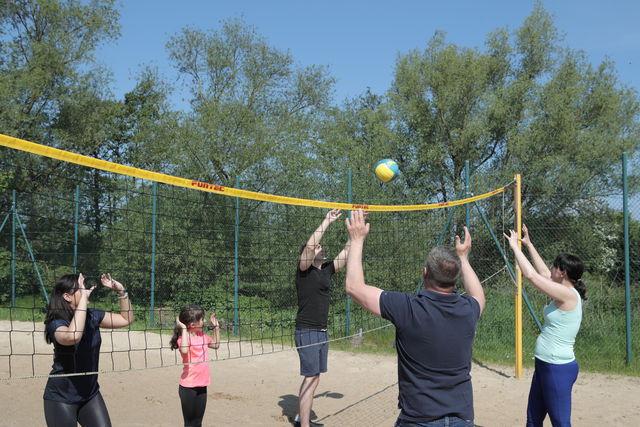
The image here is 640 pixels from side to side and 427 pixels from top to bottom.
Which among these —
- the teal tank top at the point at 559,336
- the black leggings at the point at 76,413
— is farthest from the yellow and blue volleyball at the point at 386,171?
the black leggings at the point at 76,413

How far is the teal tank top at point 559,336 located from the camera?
3.81m

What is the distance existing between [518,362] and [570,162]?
10.6 meters

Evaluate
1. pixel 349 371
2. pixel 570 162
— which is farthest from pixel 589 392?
pixel 570 162

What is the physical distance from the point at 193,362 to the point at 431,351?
7.15ft

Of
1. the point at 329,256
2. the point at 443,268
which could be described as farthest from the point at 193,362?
the point at 329,256

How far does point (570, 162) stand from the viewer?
16.1 m

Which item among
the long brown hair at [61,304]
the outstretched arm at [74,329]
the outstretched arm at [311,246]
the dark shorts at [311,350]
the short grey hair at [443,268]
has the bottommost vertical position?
the dark shorts at [311,350]

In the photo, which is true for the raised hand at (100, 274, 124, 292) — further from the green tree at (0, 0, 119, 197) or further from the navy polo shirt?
the green tree at (0, 0, 119, 197)

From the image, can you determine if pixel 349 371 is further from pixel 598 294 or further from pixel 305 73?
pixel 305 73

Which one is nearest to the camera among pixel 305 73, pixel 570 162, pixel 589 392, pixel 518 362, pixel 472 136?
pixel 589 392

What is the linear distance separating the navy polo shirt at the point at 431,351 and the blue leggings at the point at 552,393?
4.81 feet

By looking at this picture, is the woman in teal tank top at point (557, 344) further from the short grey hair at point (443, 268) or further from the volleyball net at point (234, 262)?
the volleyball net at point (234, 262)

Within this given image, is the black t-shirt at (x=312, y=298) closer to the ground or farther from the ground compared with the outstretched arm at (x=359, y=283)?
closer to the ground

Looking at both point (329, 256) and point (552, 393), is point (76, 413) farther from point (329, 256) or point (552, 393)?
point (329, 256)
